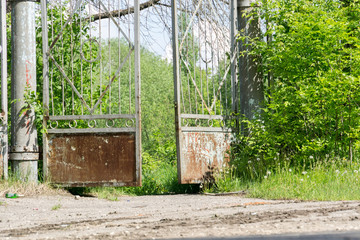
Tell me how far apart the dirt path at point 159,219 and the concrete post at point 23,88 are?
3.04 feet

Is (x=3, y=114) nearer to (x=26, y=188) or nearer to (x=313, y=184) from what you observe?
(x=26, y=188)

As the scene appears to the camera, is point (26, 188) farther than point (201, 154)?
No

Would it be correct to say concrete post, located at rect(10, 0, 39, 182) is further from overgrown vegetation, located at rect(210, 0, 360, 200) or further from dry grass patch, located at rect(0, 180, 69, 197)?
overgrown vegetation, located at rect(210, 0, 360, 200)

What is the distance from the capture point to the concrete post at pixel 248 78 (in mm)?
8828

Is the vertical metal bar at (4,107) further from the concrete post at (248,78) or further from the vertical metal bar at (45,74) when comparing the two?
the concrete post at (248,78)

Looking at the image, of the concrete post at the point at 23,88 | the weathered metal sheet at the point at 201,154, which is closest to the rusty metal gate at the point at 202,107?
the weathered metal sheet at the point at 201,154

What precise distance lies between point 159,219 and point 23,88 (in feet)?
13.9

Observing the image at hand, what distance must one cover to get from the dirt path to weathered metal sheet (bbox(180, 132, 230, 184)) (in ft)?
3.01

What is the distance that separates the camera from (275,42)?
8.30 metres

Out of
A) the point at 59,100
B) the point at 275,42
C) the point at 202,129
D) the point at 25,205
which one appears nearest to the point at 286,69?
the point at 275,42

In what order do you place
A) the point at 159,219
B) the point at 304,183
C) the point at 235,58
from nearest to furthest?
the point at 159,219
the point at 304,183
the point at 235,58

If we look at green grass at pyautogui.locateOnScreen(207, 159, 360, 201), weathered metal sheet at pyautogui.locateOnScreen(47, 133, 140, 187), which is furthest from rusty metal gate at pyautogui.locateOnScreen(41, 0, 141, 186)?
green grass at pyautogui.locateOnScreen(207, 159, 360, 201)

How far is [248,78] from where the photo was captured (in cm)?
884

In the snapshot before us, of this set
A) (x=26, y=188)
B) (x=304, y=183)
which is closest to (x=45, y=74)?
(x=26, y=188)
